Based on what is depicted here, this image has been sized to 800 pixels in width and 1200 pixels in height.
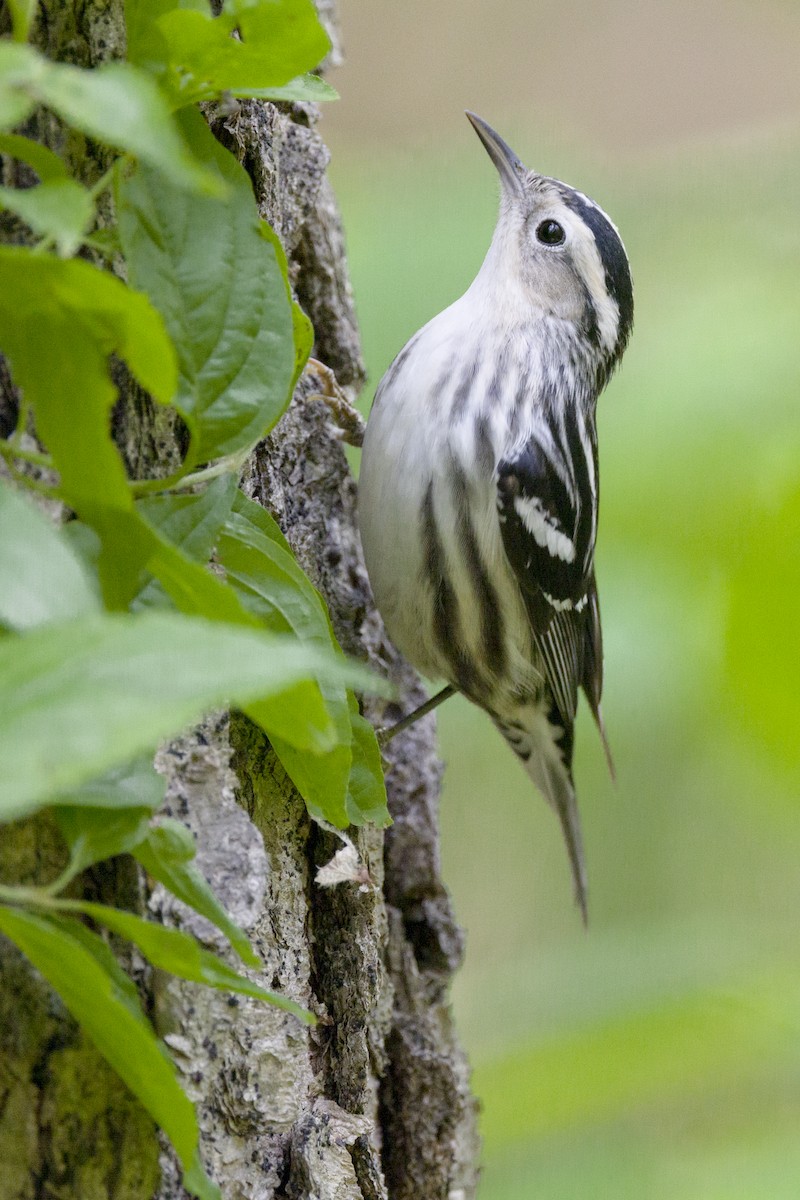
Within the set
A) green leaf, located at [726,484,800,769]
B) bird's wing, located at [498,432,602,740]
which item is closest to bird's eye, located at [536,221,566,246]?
bird's wing, located at [498,432,602,740]

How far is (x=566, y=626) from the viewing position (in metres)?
3.09

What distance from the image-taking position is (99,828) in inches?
42.1

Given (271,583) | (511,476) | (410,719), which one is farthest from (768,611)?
(271,583)

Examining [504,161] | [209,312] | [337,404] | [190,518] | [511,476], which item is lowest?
[190,518]

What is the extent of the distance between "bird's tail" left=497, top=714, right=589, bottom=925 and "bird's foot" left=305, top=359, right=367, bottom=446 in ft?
3.25

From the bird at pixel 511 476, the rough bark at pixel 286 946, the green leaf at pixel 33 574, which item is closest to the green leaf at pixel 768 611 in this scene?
the bird at pixel 511 476

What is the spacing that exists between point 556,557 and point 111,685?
2192 millimetres

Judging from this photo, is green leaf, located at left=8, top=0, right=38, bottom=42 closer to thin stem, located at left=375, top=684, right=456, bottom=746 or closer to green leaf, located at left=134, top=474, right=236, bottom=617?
green leaf, located at left=134, top=474, right=236, bottom=617

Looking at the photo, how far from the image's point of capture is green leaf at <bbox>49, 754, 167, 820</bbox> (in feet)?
3.46

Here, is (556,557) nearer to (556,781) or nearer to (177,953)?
(556,781)

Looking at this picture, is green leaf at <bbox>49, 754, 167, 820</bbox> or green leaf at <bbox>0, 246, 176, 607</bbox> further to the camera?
green leaf at <bbox>49, 754, 167, 820</bbox>

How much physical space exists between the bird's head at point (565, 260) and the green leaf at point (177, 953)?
2.37m

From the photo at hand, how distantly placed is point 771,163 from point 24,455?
304 centimetres

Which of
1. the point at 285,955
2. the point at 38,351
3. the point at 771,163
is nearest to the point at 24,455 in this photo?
the point at 38,351
